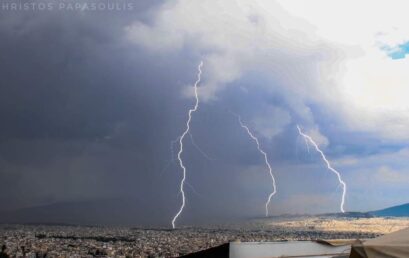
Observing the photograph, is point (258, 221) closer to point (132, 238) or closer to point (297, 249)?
point (132, 238)

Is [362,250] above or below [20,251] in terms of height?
below

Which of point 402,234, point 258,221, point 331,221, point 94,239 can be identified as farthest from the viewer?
point 258,221

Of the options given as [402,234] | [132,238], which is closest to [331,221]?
[132,238]

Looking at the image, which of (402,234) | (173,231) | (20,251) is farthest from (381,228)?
(402,234)

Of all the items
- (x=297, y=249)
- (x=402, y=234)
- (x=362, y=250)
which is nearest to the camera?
(x=362, y=250)

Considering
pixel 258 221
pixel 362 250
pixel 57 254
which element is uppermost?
pixel 258 221

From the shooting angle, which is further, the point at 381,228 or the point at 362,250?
the point at 381,228

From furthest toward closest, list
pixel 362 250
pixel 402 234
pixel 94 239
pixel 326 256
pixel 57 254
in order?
pixel 94 239, pixel 57 254, pixel 326 256, pixel 402 234, pixel 362 250

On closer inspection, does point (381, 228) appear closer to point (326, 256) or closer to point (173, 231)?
point (173, 231)

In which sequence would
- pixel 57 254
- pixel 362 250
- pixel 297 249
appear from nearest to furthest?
pixel 362 250 → pixel 297 249 → pixel 57 254
